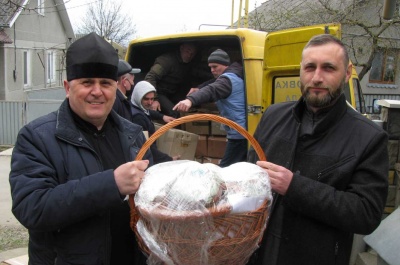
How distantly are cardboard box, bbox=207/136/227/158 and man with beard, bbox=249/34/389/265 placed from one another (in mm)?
3400

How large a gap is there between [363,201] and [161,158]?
1.23 meters

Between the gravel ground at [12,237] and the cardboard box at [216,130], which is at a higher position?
the cardboard box at [216,130]

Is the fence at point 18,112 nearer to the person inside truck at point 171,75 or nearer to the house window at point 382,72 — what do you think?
the person inside truck at point 171,75

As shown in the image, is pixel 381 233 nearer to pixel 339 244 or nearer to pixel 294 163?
pixel 339 244

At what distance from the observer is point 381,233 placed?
2.63m

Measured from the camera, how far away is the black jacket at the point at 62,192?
59.4 inches

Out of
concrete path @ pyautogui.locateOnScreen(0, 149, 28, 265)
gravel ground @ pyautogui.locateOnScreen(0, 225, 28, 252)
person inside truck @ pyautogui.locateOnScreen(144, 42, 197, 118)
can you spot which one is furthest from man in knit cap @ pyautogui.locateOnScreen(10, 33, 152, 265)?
person inside truck @ pyautogui.locateOnScreen(144, 42, 197, 118)

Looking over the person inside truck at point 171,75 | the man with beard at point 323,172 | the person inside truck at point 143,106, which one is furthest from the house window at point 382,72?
the man with beard at point 323,172

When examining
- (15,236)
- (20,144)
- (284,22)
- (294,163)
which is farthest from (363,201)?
(284,22)

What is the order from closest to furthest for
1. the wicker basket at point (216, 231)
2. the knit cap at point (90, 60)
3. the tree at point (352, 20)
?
the wicker basket at point (216, 231)
the knit cap at point (90, 60)
the tree at point (352, 20)

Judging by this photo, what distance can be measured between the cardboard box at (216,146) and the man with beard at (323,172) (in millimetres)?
3400

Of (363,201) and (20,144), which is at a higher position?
(20,144)

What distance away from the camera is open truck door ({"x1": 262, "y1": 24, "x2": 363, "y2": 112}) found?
413 cm

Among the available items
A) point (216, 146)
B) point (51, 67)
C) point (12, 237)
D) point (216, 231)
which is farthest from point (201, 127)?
point (51, 67)
